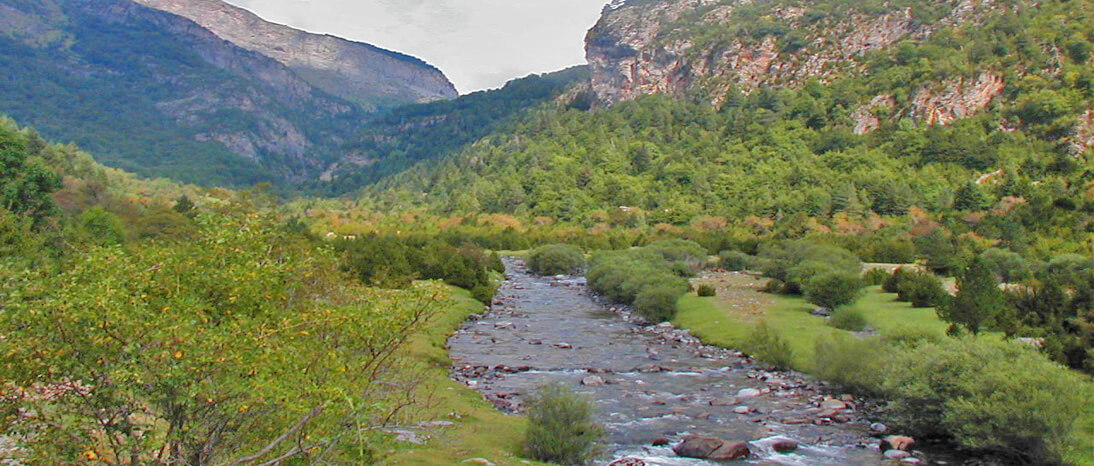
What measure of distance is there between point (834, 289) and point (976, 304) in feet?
39.5

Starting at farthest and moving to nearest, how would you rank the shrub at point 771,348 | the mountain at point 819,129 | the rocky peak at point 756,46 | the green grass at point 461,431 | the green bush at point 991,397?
the rocky peak at point 756,46
the mountain at point 819,129
the shrub at point 771,348
the green bush at point 991,397
the green grass at point 461,431

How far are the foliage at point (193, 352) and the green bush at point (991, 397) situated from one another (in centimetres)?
1457

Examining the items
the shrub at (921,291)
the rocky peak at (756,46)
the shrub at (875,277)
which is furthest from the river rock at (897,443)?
the rocky peak at (756,46)

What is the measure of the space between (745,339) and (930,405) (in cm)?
1303

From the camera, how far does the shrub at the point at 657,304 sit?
130 feet

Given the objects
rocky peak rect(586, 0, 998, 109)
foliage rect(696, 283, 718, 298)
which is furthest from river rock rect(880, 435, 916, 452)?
rocky peak rect(586, 0, 998, 109)

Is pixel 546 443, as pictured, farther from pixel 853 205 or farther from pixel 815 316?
pixel 853 205

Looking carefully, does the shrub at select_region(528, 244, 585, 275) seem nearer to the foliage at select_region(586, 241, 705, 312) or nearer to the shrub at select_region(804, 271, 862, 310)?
the foliage at select_region(586, 241, 705, 312)

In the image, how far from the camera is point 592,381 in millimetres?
24922

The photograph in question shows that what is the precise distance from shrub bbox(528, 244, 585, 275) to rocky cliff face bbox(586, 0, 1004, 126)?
77.9 meters

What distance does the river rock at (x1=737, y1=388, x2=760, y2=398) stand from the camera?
22891 millimetres

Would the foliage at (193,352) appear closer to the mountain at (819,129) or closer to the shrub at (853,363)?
the shrub at (853,363)

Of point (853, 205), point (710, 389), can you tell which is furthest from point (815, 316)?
point (853, 205)

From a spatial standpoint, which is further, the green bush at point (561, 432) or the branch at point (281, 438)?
the green bush at point (561, 432)
